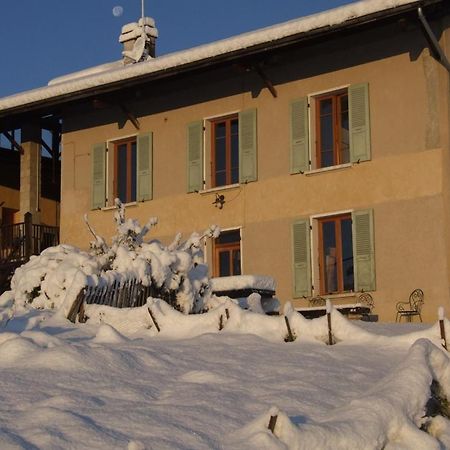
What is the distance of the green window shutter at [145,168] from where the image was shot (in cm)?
1831

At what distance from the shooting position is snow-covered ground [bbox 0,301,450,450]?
4.75 m

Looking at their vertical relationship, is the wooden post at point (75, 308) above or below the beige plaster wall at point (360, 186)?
below

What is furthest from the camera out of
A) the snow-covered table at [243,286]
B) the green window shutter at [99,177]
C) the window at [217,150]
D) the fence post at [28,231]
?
the fence post at [28,231]

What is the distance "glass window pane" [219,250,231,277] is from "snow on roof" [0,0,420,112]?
3434 mm

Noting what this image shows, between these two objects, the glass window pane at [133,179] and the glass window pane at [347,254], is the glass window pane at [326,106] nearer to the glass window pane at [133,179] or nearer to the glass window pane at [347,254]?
the glass window pane at [347,254]

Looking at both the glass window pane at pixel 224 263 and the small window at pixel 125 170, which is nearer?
the glass window pane at pixel 224 263

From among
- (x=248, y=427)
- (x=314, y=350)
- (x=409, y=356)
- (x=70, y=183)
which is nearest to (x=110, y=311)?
(x=314, y=350)

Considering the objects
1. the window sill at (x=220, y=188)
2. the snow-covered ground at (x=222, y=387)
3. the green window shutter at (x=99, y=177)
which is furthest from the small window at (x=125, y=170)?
the snow-covered ground at (x=222, y=387)

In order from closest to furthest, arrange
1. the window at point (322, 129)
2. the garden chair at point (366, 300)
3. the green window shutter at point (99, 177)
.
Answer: the garden chair at point (366, 300) → the window at point (322, 129) → the green window shutter at point (99, 177)

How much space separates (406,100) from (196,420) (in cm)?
1113

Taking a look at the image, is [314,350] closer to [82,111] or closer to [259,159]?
[259,159]

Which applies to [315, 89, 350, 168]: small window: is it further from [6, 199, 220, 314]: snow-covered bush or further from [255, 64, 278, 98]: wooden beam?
[6, 199, 220, 314]: snow-covered bush

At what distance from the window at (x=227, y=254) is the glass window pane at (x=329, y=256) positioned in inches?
68.6

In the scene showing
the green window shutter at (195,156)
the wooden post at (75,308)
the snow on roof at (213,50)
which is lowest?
the wooden post at (75,308)
